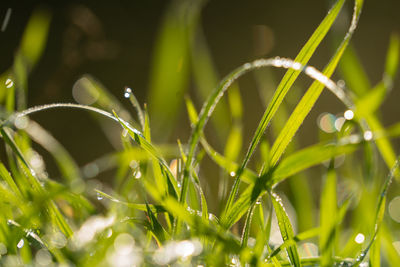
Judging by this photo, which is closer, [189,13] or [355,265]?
[355,265]

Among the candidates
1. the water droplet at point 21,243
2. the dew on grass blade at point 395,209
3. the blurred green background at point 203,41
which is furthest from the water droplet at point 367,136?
the blurred green background at point 203,41

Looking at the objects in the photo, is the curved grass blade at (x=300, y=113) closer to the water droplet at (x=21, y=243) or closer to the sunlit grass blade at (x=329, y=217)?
the sunlit grass blade at (x=329, y=217)

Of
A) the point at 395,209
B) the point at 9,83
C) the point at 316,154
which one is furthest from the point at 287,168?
the point at 395,209

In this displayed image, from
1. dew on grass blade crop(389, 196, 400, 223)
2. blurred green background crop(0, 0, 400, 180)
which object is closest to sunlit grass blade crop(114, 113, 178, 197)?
dew on grass blade crop(389, 196, 400, 223)

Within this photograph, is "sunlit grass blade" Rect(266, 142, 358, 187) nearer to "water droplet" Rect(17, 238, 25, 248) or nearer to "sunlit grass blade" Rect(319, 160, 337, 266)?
"sunlit grass blade" Rect(319, 160, 337, 266)

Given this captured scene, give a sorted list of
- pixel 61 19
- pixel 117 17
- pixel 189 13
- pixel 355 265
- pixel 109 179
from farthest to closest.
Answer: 1. pixel 117 17
2. pixel 61 19
3. pixel 109 179
4. pixel 189 13
5. pixel 355 265

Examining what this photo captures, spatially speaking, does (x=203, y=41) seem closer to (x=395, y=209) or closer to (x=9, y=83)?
(x=395, y=209)

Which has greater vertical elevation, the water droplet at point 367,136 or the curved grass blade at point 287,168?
the water droplet at point 367,136

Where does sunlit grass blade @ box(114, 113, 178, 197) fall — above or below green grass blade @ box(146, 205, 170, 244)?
above

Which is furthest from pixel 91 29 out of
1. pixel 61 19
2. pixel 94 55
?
pixel 61 19

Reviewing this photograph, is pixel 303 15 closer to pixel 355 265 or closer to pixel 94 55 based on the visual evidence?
pixel 94 55

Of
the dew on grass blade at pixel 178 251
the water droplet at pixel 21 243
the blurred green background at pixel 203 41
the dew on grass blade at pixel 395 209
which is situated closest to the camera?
the dew on grass blade at pixel 178 251
